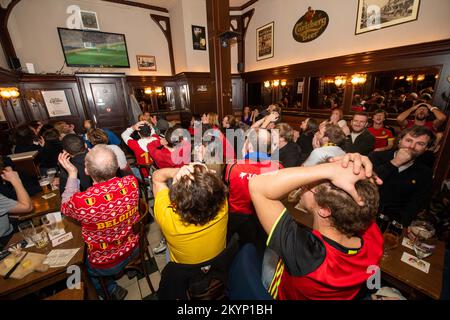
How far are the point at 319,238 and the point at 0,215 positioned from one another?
2.53 metres

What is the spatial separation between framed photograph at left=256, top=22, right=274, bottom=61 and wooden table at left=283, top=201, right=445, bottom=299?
833 centimetres

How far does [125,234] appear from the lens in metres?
1.75

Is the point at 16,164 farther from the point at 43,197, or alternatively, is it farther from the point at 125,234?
the point at 125,234

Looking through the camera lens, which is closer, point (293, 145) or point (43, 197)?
point (43, 197)

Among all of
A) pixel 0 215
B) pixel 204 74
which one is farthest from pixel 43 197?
pixel 204 74

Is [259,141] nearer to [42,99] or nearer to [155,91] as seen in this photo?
[155,91]

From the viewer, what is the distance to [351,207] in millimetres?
852

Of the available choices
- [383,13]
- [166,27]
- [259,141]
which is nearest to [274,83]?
[383,13]

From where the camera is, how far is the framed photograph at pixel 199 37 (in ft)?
25.2

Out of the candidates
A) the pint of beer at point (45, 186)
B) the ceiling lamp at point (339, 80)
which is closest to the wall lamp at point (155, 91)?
the pint of beer at point (45, 186)

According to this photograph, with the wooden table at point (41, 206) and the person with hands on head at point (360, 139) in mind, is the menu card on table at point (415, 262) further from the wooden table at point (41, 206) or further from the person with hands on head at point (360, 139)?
the wooden table at point (41, 206)

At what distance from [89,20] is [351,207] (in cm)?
953

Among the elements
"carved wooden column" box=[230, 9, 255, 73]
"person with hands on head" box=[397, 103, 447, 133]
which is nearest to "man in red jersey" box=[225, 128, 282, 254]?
"person with hands on head" box=[397, 103, 447, 133]

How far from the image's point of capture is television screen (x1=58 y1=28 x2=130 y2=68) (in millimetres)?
6527
